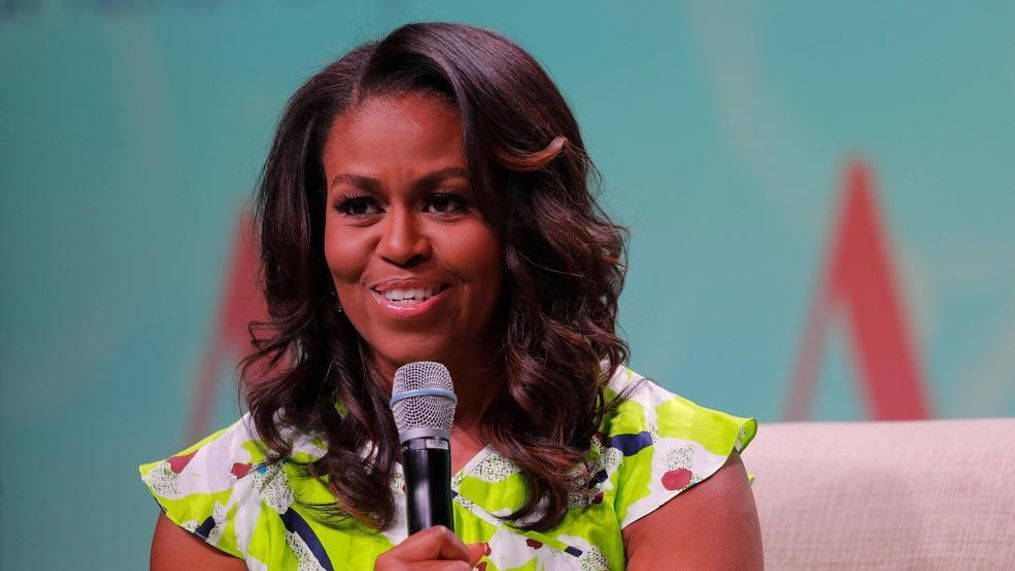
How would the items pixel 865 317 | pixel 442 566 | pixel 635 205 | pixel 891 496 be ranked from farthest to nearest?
pixel 635 205, pixel 865 317, pixel 891 496, pixel 442 566

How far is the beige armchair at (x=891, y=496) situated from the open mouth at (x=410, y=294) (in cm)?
63

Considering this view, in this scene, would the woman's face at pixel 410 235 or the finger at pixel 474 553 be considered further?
the woman's face at pixel 410 235

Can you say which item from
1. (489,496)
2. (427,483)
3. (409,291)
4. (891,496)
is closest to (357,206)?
(409,291)

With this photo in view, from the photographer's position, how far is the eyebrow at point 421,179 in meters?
1.49

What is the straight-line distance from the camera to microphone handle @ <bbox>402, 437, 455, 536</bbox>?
115 centimetres

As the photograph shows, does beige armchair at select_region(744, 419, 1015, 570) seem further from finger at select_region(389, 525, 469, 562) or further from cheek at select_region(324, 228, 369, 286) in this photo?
finger at select_region(389, 525, 469, 562)

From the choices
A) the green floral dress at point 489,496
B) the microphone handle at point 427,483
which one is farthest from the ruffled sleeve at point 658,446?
the microphone handle at point 427,483

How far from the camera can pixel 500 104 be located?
152 centimetres

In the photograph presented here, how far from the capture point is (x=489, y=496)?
5.25ft

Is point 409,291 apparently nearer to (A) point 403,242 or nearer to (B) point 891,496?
(A) point 403,242

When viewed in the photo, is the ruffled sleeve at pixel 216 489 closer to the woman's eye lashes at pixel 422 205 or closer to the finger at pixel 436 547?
the woman's eye lashes at pixel 422 205

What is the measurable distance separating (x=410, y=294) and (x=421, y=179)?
12 cm

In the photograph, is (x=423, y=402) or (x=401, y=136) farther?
(x=401, y=136)

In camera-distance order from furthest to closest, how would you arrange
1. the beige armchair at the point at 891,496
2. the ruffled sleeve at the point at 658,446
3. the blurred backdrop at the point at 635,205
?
the blurred backdrop at the point at 635,205, the beige armchair at the point at 891,496, the ruffled sleeve at the point at 658,446
